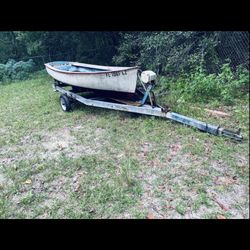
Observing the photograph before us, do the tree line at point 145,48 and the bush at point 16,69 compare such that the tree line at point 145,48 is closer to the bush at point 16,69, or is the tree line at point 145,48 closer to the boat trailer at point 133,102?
the bush at point 16,69

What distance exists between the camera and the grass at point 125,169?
7.12 feet

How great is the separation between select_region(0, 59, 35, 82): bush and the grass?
4.41 m

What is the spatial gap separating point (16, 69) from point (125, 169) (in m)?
7.07

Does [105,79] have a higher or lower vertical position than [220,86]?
lower

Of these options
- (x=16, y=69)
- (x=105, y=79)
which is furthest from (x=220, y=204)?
(x=16, y=69)

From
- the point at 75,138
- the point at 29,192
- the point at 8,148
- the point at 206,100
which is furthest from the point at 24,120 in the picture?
the point at 206,100

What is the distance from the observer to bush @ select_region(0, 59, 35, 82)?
8.50 metres

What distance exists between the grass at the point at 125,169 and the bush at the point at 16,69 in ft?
14.5

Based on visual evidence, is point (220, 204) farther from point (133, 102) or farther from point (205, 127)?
point (133, 102)

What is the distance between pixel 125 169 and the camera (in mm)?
3082
